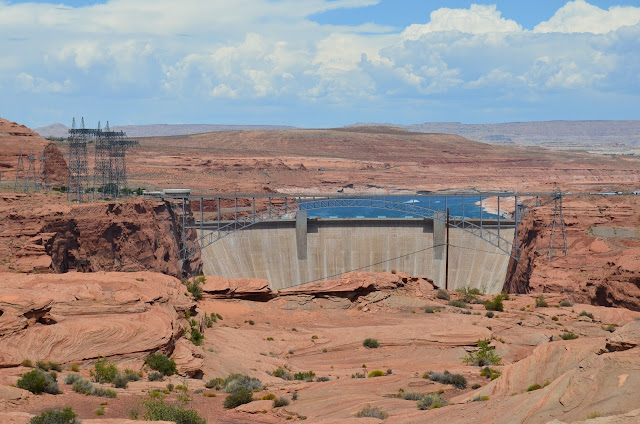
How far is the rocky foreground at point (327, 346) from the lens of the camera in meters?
20.3

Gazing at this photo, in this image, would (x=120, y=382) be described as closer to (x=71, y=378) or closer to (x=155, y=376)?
(x=71, y=378)

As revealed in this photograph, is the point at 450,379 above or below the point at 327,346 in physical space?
above

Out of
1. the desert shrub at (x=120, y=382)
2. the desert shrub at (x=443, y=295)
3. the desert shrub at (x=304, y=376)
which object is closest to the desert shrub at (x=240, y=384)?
the desert shrub at (x=120, y=382)

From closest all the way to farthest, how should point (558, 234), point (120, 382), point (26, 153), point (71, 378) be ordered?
1. point (71, 378)
2. point (120, 382)
3. point (558, 234)
4. point (26, 153)

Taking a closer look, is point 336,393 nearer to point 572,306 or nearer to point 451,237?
point 572,306

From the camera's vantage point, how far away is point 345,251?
82.4 m

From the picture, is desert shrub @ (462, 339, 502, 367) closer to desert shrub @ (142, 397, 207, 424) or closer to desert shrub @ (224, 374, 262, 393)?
desert shrub @ (224, 374, 262, 393)

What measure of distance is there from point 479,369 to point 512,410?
48.5 ft

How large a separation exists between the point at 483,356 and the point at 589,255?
32644 mm

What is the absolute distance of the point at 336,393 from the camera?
91.0 feet

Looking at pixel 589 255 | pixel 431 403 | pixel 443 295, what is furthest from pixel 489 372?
pixel 589 255

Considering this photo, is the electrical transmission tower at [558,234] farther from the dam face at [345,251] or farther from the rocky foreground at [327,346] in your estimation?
the rocky foreground at [327,346]

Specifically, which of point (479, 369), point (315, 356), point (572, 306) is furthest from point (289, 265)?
point (479, 369)

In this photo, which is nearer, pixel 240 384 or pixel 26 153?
pixel 240 384
